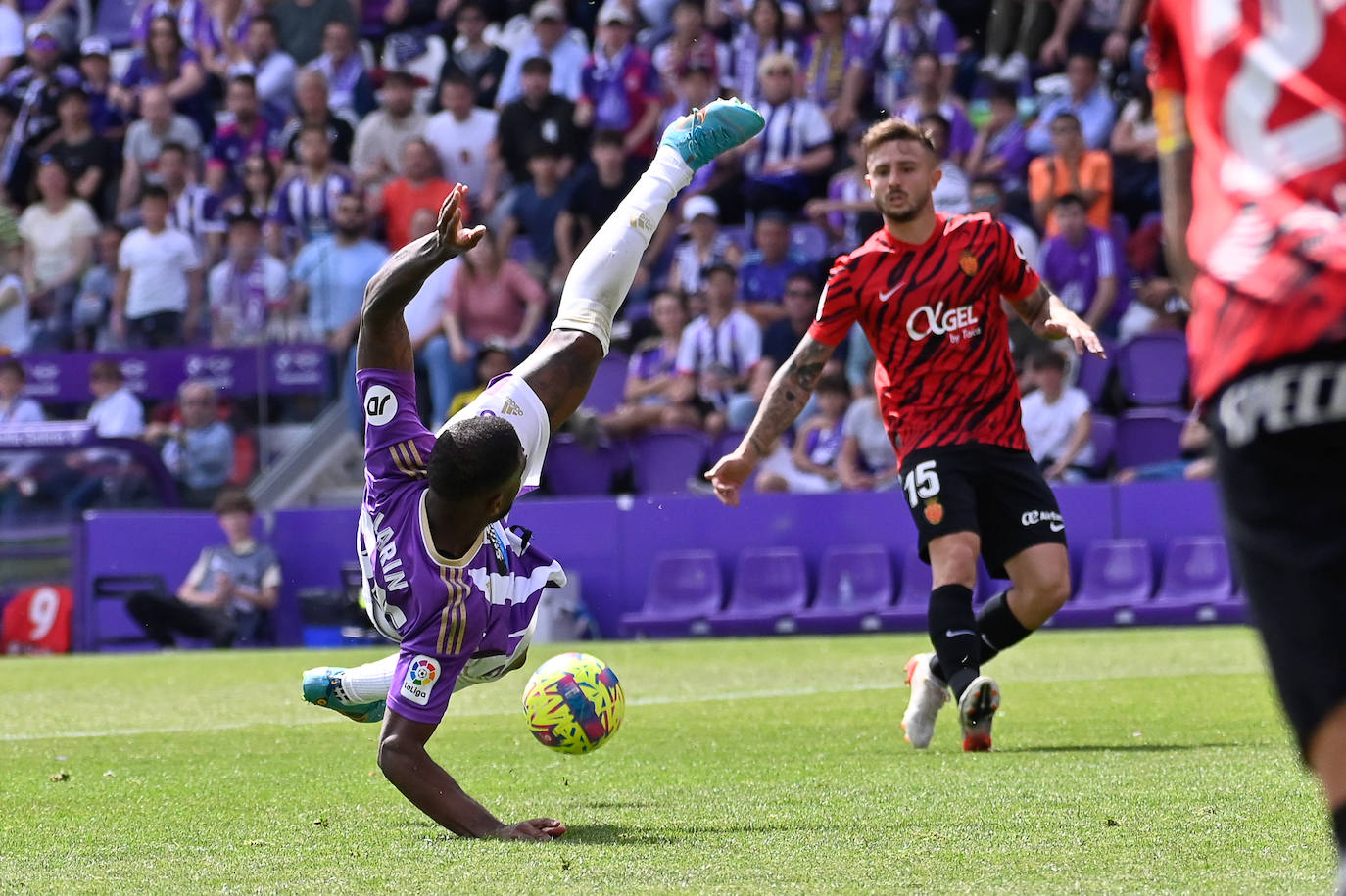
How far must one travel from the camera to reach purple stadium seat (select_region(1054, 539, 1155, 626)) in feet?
Result: 49.0

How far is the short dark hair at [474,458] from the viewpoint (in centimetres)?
517

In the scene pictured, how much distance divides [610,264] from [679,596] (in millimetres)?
9395

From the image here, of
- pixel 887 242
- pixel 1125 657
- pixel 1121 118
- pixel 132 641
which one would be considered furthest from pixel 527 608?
pixel 1121 118

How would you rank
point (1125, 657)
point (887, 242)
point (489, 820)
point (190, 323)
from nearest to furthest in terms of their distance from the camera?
point (489, 820) → point (887, 242) → point (1125, 657) → point (190, 323)

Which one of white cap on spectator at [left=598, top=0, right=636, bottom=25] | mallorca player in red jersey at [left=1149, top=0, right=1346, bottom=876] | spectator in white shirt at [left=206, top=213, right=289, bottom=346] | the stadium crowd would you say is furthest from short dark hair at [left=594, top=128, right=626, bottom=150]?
mallorca player in red jersey at [left=1149, top=0, right=1346, bottom=876]

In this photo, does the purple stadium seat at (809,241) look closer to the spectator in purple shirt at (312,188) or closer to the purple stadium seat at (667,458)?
the purple stadium seat at (667,458)

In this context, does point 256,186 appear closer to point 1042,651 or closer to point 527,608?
point 1042,651

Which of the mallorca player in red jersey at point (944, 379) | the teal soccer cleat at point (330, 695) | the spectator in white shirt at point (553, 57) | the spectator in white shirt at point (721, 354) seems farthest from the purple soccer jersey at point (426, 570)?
the spectator in white shirt at point (553, 57)

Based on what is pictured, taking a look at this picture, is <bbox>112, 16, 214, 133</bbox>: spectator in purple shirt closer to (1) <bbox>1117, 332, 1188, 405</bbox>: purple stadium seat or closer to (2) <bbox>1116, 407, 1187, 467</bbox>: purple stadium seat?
(1) <bbox>1117, 332, 1188, 405</bbox>: purple stadium seat

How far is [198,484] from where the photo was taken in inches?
667

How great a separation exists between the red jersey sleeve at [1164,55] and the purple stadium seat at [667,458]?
13.2 meters

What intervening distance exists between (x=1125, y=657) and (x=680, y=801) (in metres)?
6.54

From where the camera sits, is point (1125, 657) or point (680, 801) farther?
point (1125, 657)

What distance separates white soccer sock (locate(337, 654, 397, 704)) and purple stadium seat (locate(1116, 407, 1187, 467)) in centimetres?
1064
